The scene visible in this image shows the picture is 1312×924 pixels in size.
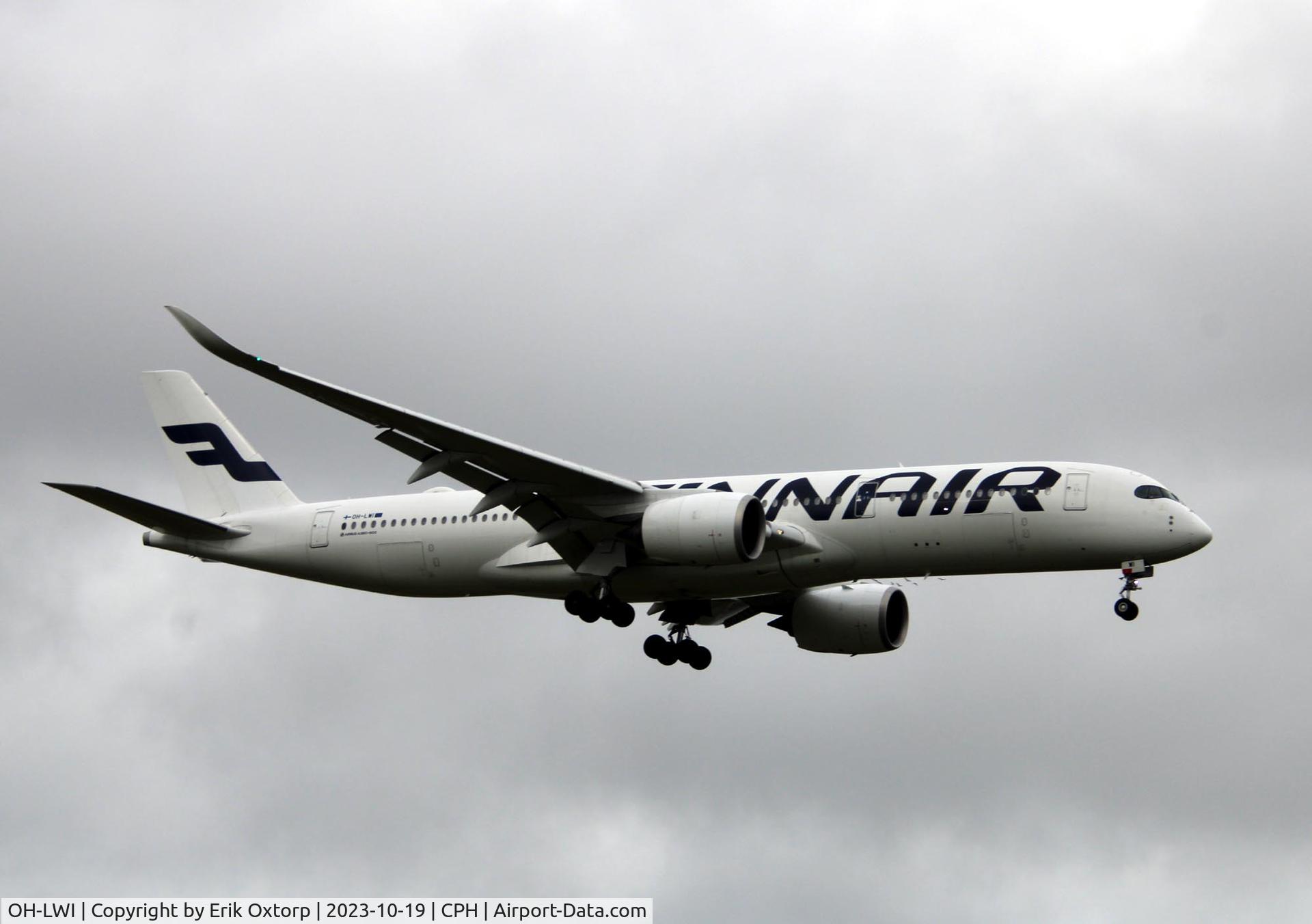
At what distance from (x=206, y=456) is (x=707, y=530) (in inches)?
710

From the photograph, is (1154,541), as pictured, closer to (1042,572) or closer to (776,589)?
(1042,572)

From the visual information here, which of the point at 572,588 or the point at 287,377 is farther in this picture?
the point at 572,588

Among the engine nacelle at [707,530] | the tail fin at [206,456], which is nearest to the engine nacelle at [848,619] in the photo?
the engine nacelle at [707,530]

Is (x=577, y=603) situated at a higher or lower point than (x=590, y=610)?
higher

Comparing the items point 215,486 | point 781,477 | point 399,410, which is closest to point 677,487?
point 781,477

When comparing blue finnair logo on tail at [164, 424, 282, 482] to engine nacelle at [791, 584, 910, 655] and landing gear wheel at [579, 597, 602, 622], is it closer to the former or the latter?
landing gear wheel at [579, 597, 602, 622]

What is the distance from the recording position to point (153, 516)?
45.9m

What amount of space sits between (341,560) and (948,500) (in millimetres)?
16374

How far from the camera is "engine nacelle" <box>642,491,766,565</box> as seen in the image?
39.7 metres

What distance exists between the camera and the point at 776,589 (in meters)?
42.3

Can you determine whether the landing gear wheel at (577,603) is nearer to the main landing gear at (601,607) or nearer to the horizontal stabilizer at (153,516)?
the main landing gear at (601,607)

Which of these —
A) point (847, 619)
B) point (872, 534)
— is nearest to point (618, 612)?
point (872, 534)

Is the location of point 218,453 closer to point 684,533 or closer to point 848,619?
point 684,533

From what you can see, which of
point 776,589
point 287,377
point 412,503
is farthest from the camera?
point 412,503
